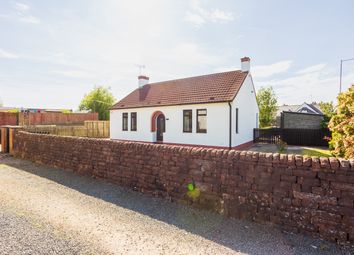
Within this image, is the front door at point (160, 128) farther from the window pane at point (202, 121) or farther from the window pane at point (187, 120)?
the window pane at point (202, 121)

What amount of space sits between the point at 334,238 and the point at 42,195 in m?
6.54

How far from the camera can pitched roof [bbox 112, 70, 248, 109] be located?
1499 cm

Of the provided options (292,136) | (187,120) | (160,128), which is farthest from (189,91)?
(292,136)

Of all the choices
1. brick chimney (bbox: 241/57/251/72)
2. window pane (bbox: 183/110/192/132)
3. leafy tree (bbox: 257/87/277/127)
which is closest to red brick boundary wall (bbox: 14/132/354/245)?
window pane (bbox: 183/110/192/132)

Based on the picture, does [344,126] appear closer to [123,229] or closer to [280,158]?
[280,158]

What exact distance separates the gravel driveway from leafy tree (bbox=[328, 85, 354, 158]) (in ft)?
10.2

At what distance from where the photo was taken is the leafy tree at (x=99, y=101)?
47406mm

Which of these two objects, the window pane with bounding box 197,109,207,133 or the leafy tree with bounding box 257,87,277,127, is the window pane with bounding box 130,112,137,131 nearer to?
the window pane with bounding box 197,109,207,133

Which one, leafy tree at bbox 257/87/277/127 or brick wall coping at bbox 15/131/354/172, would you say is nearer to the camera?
brick wall coping at bbox 15/131/354/172

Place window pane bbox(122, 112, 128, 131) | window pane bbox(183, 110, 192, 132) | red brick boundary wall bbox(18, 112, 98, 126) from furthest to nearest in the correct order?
red brick boundary wall bbox(18, 112, 98, 126)
window pane bbox(122, 112, 128, 131)
window pane bbox(183, 110, 192, 132)

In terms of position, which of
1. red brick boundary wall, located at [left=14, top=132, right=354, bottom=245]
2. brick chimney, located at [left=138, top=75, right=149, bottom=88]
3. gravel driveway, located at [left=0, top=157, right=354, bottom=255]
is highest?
brick chimney, located at [left=138, top=75, right=149, bottom=88]

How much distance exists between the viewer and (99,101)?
152ft

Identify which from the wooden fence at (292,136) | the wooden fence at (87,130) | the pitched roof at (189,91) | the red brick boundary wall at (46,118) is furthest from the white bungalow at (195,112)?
the red brick boundary wall at (46,118)

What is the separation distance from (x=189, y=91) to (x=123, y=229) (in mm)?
14189
